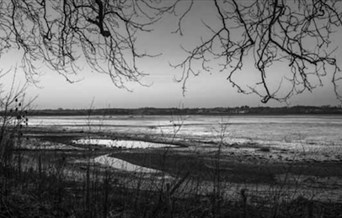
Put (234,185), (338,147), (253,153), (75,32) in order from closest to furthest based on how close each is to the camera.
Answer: (75,32)
(234,185)
(253,153)
(338,147)

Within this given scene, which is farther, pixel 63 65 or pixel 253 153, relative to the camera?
pixel 253 153

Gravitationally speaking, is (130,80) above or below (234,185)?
above

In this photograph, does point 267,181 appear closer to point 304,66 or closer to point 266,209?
point 266,209

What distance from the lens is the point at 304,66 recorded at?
3.28 meters

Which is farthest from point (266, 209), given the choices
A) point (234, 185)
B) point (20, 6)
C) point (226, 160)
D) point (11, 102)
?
point (226, 160)

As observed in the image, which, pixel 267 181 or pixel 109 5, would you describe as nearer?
pixel 109 5

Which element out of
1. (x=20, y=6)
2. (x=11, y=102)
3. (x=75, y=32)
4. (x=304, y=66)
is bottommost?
(x=11, y=102)

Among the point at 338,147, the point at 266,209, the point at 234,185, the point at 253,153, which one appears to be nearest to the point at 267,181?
the point at 234,185

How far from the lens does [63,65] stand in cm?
426

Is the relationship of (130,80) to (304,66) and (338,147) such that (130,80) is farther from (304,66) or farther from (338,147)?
(338,147)

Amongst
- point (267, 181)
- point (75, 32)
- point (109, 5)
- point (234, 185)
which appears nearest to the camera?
point (109, 5)

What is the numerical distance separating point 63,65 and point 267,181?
29.0 feet

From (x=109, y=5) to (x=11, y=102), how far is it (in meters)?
1.79

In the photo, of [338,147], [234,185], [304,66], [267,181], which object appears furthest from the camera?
[338,147]
